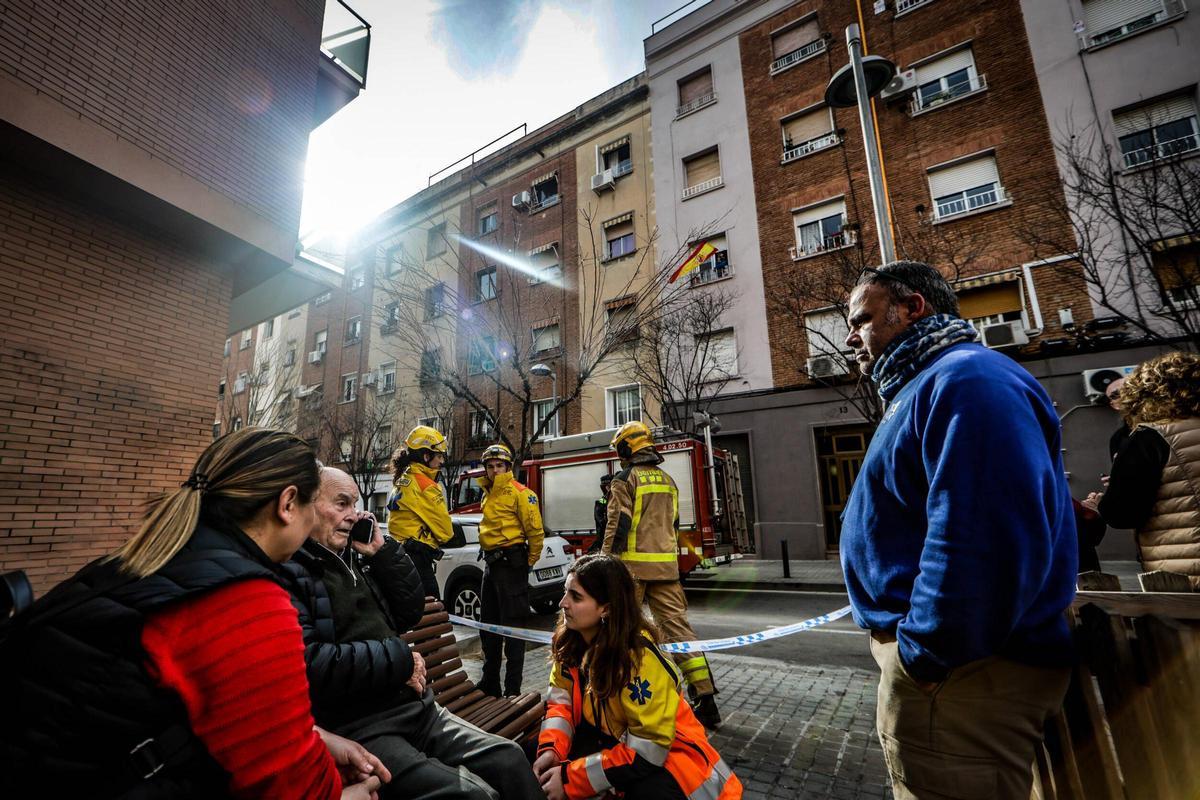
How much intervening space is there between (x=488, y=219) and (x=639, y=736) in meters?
23.6

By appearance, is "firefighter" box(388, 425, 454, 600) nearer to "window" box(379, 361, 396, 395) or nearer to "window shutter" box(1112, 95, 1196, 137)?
"window shutter" box(1112, 95, 1196, 137)

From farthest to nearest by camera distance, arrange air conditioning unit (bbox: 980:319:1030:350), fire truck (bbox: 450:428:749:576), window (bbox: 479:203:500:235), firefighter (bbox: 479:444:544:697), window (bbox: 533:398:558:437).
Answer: window (bbox: 479:203:500:235)
window (bbox: 533:398:558:437)
air conditioning unit (bbox: 980:319:1030:350)
fire truck (bbox: 450:428:749:576)
firefighter (bbox: 479:444:544:697)

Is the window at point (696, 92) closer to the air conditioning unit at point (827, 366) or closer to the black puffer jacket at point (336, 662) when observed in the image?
the air conditioning unit at point (827, 366)

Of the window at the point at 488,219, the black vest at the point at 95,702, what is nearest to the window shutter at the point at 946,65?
the window at the point at 488,219

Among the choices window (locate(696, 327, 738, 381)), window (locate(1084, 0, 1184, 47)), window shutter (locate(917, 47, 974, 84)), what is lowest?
window (locate(696, 327, 738, 381))

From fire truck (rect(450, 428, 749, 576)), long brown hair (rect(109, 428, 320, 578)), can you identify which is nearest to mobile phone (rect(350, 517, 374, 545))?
long brown hair (rect(109, 428, 320, 578))

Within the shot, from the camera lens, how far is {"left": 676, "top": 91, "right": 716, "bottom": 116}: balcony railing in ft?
57.9

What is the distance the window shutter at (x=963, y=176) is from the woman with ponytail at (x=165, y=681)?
16761 millimetres

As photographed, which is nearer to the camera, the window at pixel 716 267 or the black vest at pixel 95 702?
the black vest at pixel 95 702

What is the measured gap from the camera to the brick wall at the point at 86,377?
5559 millimetres

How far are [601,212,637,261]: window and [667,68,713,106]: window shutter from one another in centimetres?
455

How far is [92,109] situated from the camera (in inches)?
234

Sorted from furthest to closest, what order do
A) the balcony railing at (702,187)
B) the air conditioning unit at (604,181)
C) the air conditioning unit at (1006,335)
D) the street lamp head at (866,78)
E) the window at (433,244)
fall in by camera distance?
the window at (433,244)
the air conditioning unit at (604,181)
the balcony railing at (702,187)
the air conditioning unit at (1006,335)
the street lamp head at (866,78)

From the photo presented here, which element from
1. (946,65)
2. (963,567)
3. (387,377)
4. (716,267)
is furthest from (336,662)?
(387,377)
